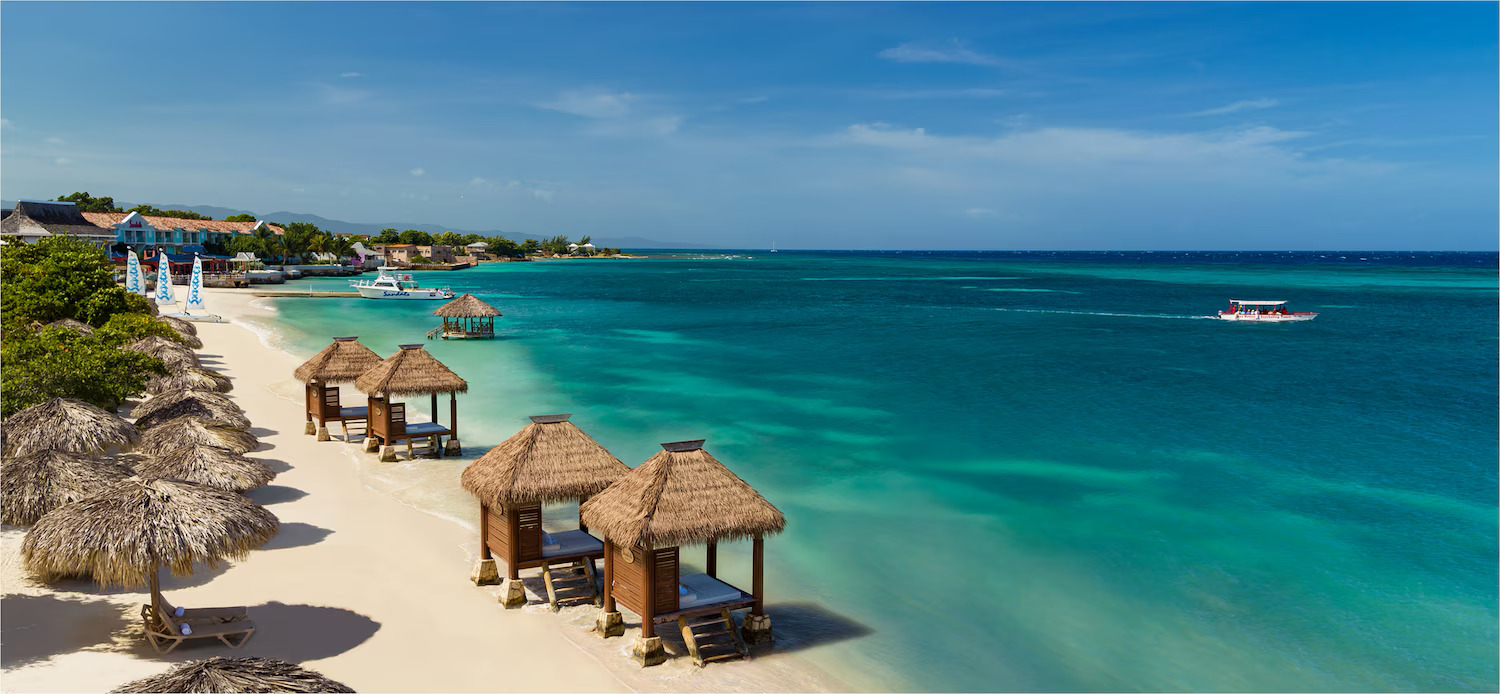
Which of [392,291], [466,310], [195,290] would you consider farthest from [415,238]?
[466,310]

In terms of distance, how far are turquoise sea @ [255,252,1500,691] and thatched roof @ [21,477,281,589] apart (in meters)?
6.02

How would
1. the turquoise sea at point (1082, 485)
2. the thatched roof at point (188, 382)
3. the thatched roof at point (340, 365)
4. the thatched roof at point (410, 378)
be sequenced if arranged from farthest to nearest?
the thatched roof at point (340, 365)
the thatched roof at point (188, 382)
the thatched roof at point (410, 378)
the turquoise sea at point (1082, 485)

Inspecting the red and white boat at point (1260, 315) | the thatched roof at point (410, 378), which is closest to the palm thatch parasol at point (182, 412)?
the thatched roof at point (410, 378)

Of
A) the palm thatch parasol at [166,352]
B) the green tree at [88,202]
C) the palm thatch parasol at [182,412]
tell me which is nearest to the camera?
the palm thatch parasol at [182,412]

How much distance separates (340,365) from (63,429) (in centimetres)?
585

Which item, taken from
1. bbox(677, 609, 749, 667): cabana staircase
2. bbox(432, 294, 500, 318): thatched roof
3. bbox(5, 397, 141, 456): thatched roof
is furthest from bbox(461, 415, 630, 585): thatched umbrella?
bbox(432, 294, 500, 318): thatched roof

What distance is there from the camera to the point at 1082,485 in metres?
17.8

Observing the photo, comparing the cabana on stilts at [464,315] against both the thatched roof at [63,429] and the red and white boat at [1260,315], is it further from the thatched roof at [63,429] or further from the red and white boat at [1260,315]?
the red and white boat at [1260,315]

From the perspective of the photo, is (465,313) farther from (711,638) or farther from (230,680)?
(230,680)

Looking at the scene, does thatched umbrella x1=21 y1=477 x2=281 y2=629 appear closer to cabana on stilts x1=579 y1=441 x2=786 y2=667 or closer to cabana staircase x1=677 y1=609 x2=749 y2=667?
cabana on stilts x1=579 y1=441 x2=786 y2=667

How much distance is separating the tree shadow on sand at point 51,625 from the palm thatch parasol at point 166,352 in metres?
12.7

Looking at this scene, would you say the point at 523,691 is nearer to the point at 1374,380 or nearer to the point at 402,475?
the point at 402,475

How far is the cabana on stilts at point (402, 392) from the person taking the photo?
16.9m

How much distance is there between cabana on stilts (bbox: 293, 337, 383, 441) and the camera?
18.8m
